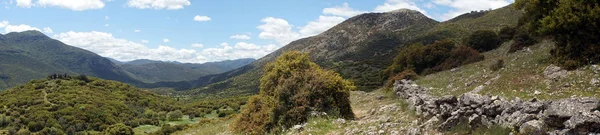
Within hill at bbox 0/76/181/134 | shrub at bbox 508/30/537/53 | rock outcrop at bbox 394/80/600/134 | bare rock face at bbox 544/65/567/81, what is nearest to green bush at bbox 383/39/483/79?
shrub at bbox 508/30/537/53

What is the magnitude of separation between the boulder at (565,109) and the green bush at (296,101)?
1196cm

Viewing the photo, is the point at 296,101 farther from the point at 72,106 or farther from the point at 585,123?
the point at 72,106

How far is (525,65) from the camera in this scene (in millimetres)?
23625

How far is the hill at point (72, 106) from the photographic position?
182 ft

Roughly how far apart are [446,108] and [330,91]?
889 cm

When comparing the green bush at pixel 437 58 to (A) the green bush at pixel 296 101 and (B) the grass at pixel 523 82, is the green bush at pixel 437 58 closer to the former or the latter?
(B) the grass at pixel 523 82

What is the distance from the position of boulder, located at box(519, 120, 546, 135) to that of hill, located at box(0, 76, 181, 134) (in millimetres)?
57476

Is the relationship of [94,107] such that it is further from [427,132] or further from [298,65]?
[427,132]

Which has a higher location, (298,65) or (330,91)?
(298,65)

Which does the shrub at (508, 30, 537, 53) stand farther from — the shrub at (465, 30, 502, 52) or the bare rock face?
the bare rock face

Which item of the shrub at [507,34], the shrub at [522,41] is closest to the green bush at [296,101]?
the shrub at [522,41]

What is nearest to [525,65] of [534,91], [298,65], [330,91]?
[534,91]

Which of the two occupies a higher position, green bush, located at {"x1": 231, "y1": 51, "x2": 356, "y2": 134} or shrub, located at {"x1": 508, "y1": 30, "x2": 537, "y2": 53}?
shrub, located at {"x1": 508, "y1": 30, "x2": 537, "y2": 53}

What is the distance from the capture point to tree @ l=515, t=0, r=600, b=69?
18312 millimetres
